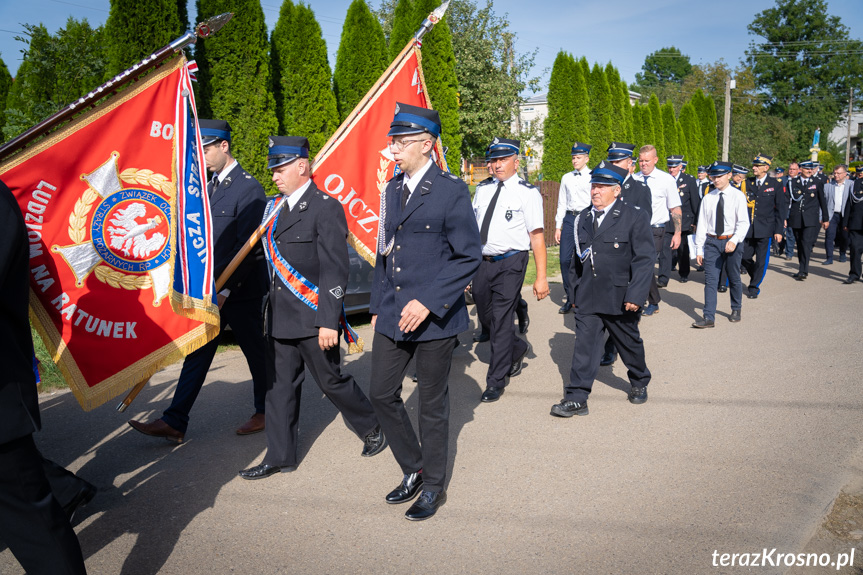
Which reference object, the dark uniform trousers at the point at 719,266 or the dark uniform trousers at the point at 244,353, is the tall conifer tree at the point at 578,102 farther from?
the dark uniform trousers at the point at 244,353

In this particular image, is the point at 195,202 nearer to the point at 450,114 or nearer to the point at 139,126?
the point at 139,126

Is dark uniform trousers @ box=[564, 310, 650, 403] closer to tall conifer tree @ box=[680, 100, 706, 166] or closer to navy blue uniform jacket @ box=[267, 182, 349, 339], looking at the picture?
navy blue uniform jacket @ box=[267, 182, 349, 339]

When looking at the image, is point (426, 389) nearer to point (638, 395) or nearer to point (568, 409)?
point (568, 409)

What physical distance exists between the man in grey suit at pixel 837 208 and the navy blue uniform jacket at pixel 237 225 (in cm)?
1295

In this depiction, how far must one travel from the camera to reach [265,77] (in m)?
11.6

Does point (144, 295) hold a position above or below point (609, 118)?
below

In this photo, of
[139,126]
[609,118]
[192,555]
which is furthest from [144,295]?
[609,118]

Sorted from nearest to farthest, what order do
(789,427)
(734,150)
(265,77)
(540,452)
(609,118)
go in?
(540,452)
(789,427)
(265,77)
(609,118)
(734,150)

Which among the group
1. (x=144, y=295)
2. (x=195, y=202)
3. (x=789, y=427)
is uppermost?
(x=195, y=202)

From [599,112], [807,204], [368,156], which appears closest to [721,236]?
[368,156]

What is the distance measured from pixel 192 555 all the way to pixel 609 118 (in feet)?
77.9

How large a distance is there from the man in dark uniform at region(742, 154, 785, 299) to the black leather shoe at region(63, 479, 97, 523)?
9019 millimetres

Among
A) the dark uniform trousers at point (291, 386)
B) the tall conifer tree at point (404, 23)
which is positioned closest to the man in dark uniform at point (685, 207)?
the tall conifer tree at point (404, 23)

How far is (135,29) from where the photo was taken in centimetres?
984
